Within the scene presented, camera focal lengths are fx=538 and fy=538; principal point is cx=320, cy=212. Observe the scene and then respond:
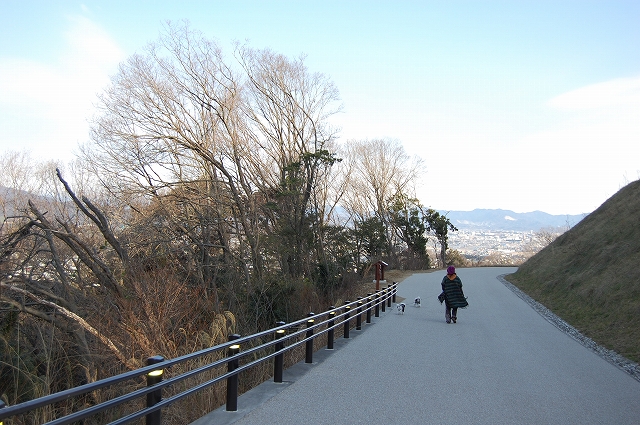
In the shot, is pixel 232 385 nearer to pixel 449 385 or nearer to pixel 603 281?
pixel 449 385

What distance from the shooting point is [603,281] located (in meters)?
19.4

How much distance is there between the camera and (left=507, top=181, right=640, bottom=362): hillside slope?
576 inches

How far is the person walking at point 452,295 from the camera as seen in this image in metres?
17.1

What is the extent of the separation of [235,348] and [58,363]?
781 cm

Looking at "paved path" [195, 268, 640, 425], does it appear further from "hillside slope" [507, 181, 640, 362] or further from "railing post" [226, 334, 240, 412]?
"hillside slope" [507, 181, 640, 362]

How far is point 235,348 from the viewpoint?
689 centimetres

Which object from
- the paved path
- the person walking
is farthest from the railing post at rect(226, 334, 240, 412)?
the person walking

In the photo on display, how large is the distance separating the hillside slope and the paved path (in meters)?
1.38

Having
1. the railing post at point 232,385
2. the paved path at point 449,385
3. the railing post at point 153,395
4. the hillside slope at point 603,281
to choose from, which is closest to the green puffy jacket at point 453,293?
the paved path at point 449,385

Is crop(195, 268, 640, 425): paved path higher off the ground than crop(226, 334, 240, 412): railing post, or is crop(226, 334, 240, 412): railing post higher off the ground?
crop(226, 334, 240, 412): railing post

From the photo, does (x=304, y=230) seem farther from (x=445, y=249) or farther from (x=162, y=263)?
(x=445, y=249)

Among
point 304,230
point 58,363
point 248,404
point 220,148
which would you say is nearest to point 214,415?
point 248,404

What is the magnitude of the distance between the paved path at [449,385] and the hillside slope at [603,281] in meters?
1.38

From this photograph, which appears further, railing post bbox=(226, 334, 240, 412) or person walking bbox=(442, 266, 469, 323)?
person walking bbox=(442, 266, 469, 323)
